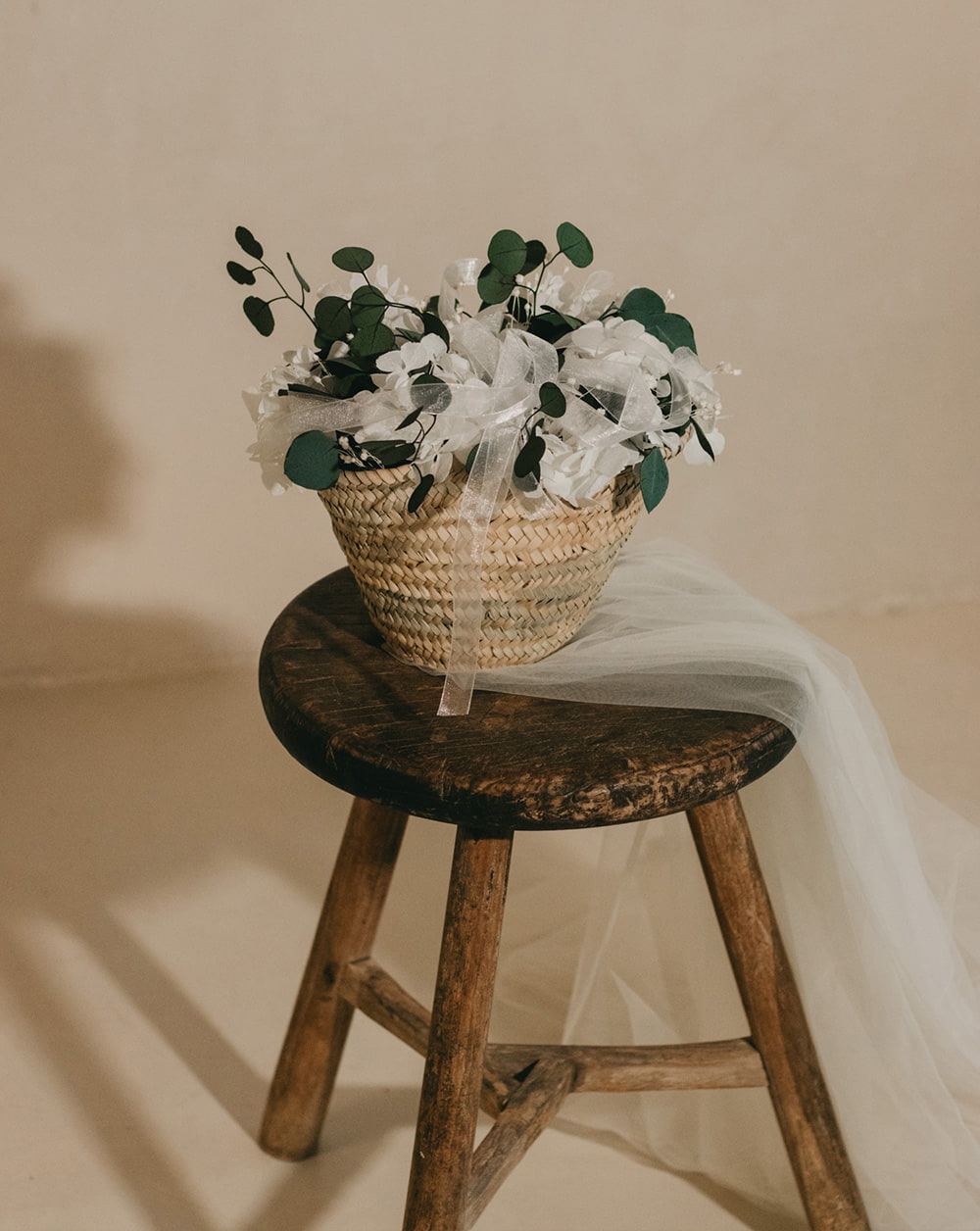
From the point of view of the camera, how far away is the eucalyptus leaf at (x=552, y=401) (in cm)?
77

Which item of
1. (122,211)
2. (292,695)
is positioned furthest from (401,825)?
(122,211)

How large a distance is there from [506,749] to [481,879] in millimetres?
113

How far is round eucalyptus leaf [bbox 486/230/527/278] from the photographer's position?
786 mm

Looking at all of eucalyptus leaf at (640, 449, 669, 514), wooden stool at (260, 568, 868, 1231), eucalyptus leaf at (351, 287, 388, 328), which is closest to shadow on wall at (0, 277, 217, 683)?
wooden stool at (260, 568, 868, 1231)

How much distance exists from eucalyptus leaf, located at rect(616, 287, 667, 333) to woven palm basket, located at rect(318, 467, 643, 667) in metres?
0.12

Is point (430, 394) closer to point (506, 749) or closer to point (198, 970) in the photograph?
point (506, 749)

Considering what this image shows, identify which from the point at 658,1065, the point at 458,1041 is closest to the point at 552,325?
the point at 458,1041

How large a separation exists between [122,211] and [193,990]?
128cm

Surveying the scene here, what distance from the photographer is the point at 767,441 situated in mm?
2295

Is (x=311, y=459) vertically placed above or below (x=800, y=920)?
above

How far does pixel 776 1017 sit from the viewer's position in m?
0.99

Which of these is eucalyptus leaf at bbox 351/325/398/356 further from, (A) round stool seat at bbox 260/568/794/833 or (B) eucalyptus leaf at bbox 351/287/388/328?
(A) round stool seat at bbox 260/568/794/833

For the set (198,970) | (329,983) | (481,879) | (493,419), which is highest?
(493,419)

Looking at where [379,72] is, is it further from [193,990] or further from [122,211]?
[193,990]
